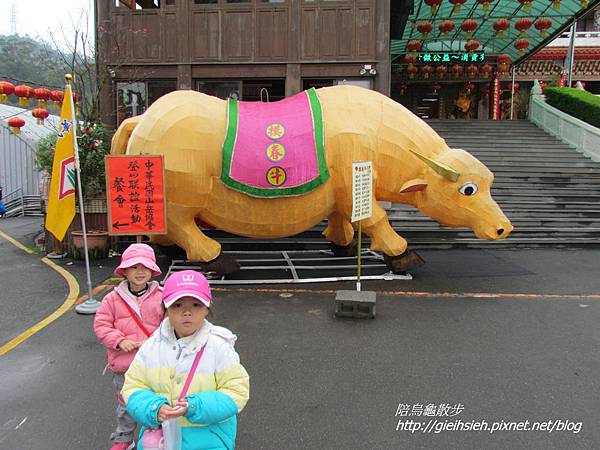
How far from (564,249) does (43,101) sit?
577 inches

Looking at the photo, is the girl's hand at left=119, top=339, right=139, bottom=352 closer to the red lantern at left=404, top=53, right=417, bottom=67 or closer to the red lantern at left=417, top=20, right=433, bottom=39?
the red lantern at left=417, top=20, right=433, bottom=39

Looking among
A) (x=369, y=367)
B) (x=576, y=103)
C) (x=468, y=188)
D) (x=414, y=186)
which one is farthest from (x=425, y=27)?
(x=369, y=367)

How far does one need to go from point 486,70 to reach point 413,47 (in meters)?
3.88

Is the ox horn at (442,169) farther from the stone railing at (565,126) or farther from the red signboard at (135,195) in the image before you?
the stone railing at (565,126)

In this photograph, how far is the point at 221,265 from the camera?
6328 millimetres

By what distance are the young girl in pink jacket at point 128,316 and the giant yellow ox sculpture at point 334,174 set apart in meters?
3.42

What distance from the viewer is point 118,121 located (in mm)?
12148

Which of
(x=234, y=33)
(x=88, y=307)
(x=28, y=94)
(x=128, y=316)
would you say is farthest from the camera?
(x=28, y=94)

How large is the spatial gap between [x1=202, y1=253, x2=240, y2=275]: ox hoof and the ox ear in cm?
260

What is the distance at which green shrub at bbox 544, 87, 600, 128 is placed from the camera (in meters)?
14.1

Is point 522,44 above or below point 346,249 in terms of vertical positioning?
above

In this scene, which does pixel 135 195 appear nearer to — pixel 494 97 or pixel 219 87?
pixel 219 87

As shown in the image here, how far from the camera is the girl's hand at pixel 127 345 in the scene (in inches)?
96.3

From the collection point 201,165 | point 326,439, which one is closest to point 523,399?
point 326,439
